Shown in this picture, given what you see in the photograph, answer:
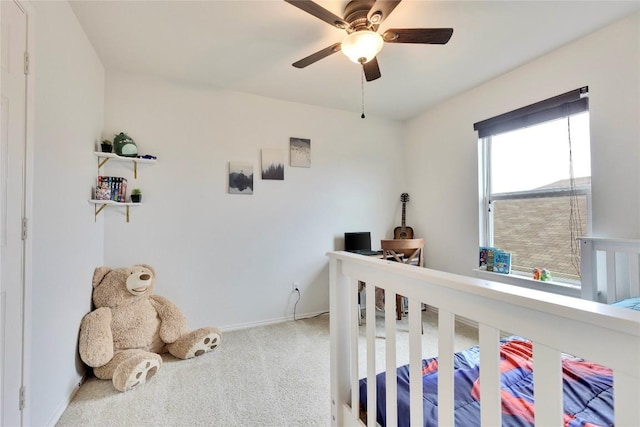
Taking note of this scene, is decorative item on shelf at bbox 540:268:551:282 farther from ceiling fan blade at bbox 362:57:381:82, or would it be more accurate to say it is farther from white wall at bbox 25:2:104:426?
white wall at bbox 25:2:104:426

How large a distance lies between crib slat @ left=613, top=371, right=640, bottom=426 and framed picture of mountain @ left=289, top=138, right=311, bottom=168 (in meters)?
2.85

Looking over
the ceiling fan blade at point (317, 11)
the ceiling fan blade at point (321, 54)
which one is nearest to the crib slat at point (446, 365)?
the ceiling fan blade at point (317, 11)

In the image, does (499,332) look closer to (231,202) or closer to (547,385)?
(547,385)

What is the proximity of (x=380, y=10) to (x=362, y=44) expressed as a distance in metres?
0.18

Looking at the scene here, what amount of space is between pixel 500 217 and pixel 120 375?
3429mm

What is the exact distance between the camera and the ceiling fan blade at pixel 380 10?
4.70 ft

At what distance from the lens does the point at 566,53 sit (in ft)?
6.95

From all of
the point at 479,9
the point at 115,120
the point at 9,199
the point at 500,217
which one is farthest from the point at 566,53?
the point at 115,120

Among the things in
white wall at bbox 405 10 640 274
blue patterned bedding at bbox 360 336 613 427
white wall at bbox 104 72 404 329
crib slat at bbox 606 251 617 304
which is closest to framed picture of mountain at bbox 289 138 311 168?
white wall at bbox 104 72 404 329

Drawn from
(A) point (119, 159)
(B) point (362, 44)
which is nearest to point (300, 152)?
(B) point (362, 44)

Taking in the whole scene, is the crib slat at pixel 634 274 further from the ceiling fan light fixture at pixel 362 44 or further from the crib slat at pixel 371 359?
the ceiling fan light fixture at pixel 362 44

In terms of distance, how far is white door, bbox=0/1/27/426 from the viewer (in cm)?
115

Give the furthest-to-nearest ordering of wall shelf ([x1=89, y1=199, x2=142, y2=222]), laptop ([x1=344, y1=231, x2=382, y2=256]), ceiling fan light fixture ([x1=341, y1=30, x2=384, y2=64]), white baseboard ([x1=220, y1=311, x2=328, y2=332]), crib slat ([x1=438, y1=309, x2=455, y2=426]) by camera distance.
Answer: laptop ([x1=344, y1=231, x2=382, y2=256])
white baseboard ([x1=220, y1=311, x2=328, y2=332])
wall shelf ([x1=89, y1=199, x2=142, y2=222])
ceiling fan light fixture ([x1=341, y1=30, x2=384, y2=64])
crib slat ([x1=438, y1=309, x2=455, y2=426])

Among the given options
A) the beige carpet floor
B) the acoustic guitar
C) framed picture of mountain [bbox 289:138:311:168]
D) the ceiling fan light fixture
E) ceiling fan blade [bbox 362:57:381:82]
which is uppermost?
ceiling fan blade [bbox 362:57:381:82]
